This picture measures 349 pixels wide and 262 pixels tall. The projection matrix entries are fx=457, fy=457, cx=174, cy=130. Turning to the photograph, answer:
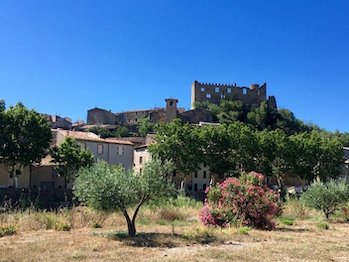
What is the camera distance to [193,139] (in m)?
55.4

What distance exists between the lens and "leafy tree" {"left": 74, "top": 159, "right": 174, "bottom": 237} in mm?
16859

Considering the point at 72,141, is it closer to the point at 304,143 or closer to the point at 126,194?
the point at 304,143

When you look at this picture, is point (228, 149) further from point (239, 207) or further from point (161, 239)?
point (161, 239)

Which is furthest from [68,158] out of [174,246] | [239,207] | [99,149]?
[174,246]

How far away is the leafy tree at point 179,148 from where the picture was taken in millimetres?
54406

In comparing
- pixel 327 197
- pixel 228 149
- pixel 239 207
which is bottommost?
pixel 239 207

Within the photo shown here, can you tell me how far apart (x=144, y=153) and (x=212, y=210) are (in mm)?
45793

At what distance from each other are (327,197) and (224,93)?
98.1 metres

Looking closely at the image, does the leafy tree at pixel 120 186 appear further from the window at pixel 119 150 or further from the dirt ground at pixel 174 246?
the window at pixel 119 150

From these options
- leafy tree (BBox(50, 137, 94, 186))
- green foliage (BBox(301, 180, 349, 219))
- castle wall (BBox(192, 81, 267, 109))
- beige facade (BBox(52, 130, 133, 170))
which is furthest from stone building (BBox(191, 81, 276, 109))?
green foliage (BBox(301, 180, 349, 219))

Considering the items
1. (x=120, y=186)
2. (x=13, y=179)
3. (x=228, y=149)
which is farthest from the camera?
(x=228, y=149)

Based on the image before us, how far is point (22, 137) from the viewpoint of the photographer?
46562mm

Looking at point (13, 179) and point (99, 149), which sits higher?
point (99, 149)

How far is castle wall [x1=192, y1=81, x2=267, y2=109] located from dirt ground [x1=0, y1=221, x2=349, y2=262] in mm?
105431
